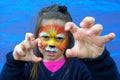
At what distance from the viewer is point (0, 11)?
221cm

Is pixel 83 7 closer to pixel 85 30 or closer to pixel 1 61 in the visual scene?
pixel 1 61

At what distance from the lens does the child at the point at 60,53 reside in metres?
1.09

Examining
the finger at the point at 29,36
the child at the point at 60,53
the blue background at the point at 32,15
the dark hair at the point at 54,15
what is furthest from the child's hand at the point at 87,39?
the blue background at the point at 32,15

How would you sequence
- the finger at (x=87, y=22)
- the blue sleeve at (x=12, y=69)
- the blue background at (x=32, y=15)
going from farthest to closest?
1. the blue background at (x=32, y=15)
2. the blue sleeve at (x=12, y=69)
3. the finger at (x=87, y=22)

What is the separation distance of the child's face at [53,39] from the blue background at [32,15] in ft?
2.59

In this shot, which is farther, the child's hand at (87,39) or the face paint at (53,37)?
the face paint at (53,37)

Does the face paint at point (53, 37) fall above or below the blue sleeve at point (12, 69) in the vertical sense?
above

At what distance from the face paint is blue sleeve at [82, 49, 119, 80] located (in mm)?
171

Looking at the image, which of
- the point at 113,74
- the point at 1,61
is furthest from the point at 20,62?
the point at 1,61

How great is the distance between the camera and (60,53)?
4.30ft

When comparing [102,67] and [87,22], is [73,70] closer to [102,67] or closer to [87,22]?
[102,67]

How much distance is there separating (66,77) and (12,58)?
23 centimetres

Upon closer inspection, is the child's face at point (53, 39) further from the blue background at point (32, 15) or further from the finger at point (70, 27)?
the blue background at point (32, 15)

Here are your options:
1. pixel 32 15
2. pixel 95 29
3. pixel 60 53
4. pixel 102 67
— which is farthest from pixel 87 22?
pixel 32 15
